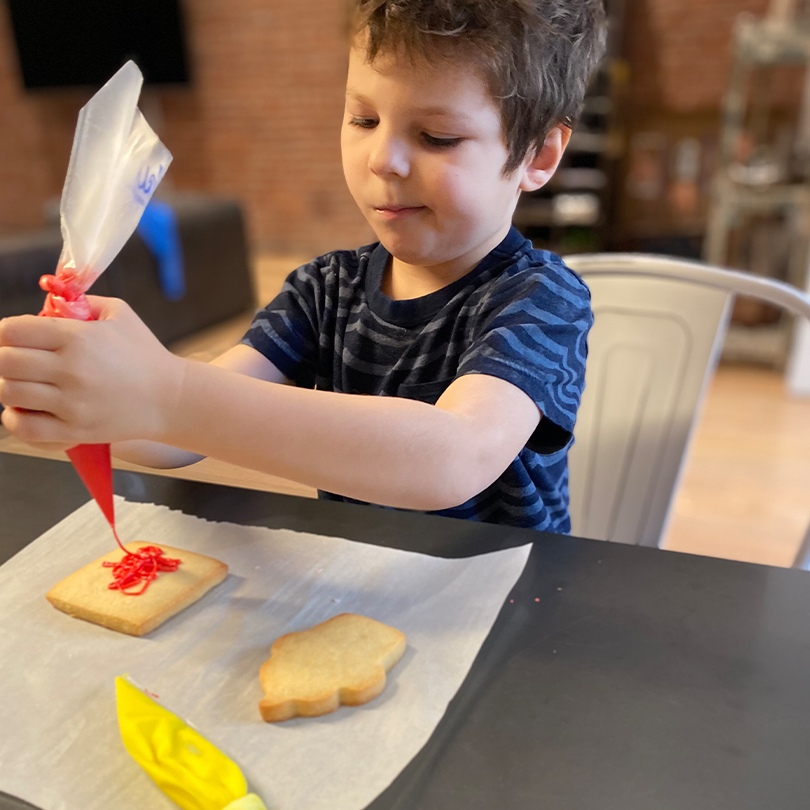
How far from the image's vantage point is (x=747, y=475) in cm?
229

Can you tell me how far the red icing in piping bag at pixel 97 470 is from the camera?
1.51 ft

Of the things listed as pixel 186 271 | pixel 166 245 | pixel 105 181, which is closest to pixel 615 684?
pixel 105 181

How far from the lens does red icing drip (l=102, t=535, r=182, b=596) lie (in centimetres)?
61

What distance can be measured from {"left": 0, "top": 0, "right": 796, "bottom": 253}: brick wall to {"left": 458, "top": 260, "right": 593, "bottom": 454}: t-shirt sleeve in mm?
3970

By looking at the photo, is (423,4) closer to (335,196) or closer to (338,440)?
(338,440)

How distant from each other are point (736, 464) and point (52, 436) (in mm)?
2255

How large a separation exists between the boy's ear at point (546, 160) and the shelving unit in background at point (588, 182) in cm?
296

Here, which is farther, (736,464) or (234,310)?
(234,310)

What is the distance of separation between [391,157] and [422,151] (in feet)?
0.09

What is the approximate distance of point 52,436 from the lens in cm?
45

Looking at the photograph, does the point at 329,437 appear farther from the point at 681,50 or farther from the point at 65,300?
the point at 681,50

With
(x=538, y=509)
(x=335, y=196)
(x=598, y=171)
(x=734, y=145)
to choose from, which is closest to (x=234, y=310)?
(x=335, y=196)

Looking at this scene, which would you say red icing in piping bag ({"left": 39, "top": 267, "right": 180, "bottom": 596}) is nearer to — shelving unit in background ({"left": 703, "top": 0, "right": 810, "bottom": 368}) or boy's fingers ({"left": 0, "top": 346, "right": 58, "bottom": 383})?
boy's fingers ({"left": 0, "top": 346, "right": 58, "bottom": 383})

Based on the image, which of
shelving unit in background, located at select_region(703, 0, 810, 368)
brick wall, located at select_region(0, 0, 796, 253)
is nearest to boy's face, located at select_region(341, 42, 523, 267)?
shelving unit in background, located at select_region(703, 0, 810, 368)
